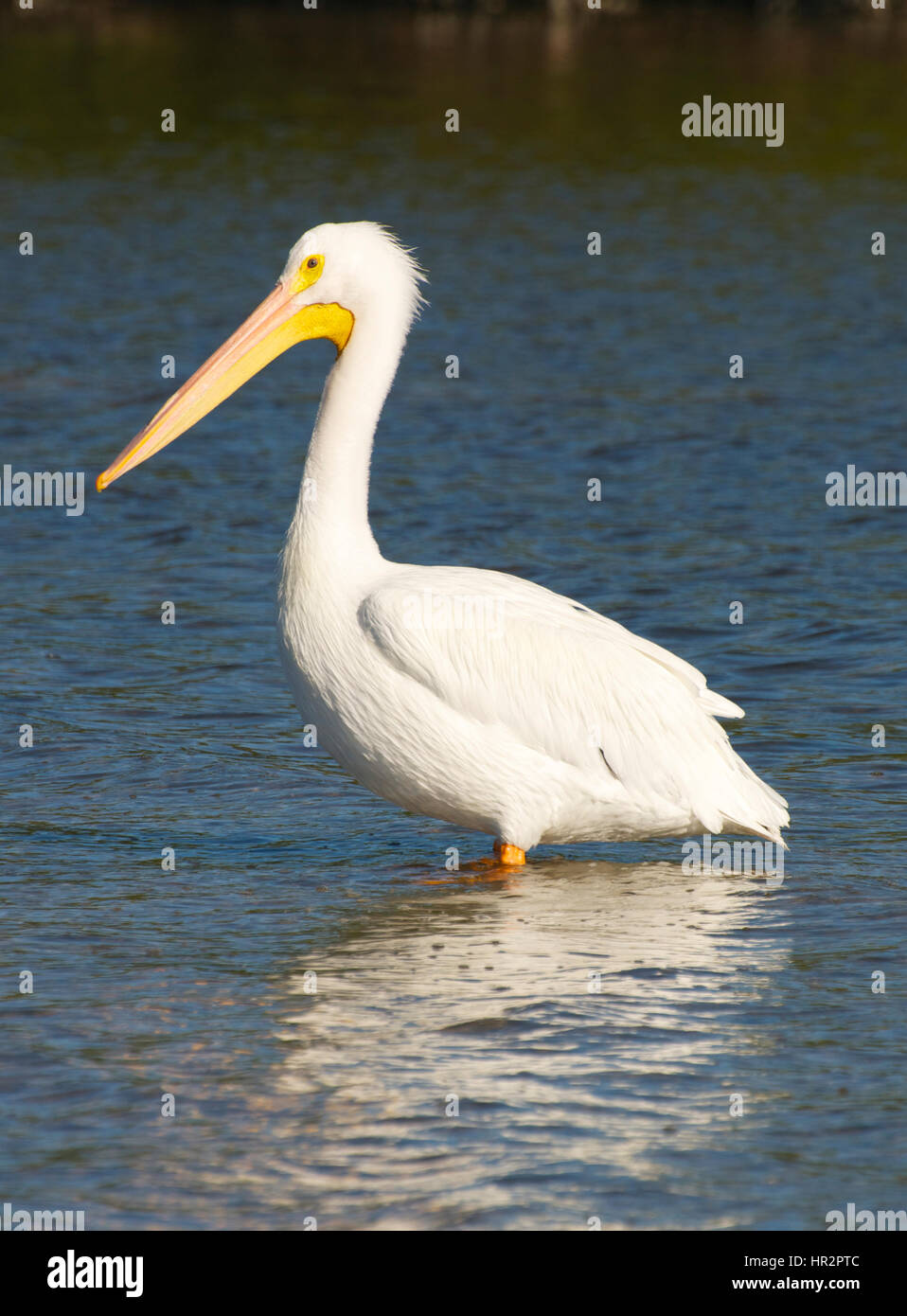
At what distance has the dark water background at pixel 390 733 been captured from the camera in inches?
167

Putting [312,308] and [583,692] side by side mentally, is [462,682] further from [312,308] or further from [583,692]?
[312,308]

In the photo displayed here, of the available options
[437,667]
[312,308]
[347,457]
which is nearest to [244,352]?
[312,308]

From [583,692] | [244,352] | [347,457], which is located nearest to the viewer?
[347,457]

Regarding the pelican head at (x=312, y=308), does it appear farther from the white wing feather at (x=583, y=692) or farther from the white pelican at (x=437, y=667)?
the white wing feather at (x=583, y=692)

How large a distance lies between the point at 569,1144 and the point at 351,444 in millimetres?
2207

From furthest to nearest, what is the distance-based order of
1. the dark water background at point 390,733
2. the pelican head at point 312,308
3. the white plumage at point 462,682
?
1. the pelican head at point 312,308
2. the white plumage at point 462,682
3. the dark water background at point 390,733

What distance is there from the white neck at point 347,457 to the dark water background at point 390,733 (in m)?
0.96

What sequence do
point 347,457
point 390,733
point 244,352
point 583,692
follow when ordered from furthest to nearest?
point 244,352
point 583,692
point 347,457
point 390,733

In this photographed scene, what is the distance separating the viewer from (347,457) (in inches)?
223

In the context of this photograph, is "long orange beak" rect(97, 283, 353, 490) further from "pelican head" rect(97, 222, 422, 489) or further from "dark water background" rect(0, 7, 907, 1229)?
"dark water background" rect(0, 7, 907, 1229)

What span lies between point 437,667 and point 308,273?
1185 mm

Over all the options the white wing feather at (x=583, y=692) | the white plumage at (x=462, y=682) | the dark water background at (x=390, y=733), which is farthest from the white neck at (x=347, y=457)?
the dark water background at (x=390, y=733)
